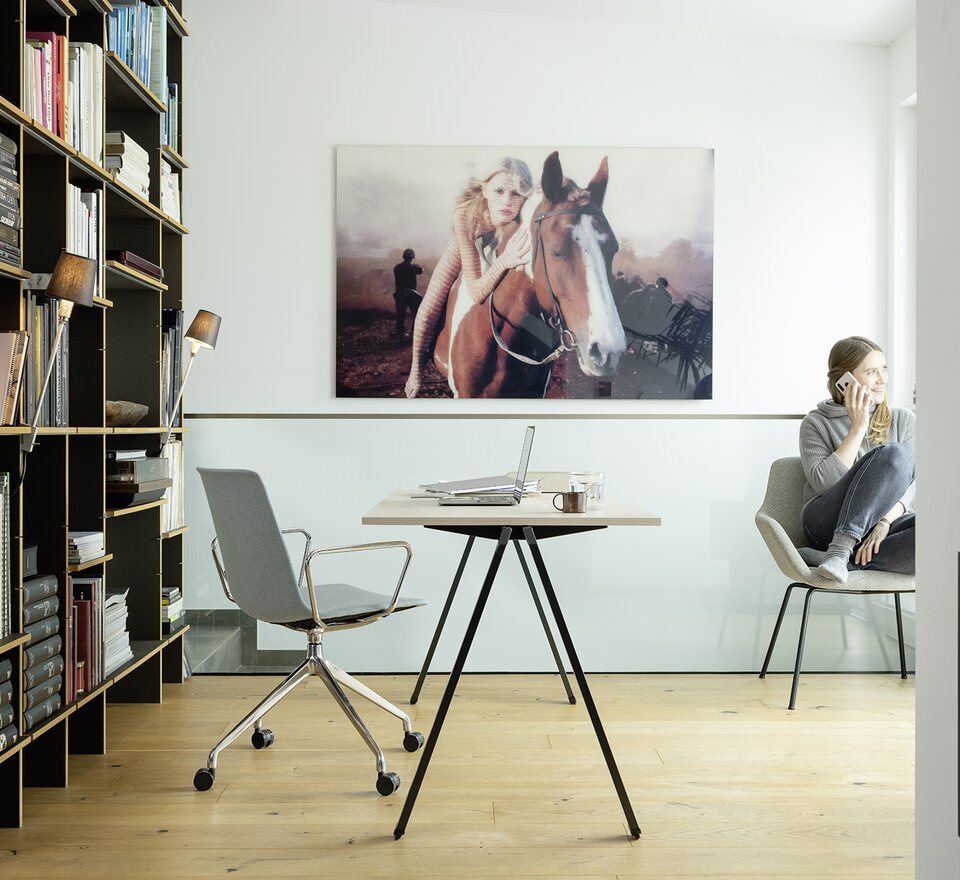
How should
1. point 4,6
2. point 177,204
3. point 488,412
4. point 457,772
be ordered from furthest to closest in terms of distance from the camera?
point 488,412
point 177,204
point 457,772
point 4,6

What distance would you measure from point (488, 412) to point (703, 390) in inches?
34.9

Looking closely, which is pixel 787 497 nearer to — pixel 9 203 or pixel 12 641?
pixel 12 641

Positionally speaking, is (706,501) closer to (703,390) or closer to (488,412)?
(703,390)

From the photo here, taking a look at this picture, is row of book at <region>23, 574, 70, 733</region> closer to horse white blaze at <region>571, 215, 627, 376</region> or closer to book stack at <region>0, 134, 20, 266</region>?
book stack at <region>0, 134, 20, 266</region>

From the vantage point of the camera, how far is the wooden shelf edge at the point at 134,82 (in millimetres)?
2773

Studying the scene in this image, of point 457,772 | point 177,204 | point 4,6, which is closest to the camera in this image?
point 4,6

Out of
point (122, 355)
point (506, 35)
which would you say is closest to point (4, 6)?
point (122, 355)

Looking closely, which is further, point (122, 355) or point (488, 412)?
point (488, 412)

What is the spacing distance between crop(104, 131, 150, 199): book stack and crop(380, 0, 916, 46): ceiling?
4.30ft

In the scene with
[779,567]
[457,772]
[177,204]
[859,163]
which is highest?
[859,163]

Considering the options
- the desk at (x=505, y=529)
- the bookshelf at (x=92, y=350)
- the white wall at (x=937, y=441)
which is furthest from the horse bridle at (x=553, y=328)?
the white wall at (x=937, y=441)

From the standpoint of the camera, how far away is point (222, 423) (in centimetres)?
366

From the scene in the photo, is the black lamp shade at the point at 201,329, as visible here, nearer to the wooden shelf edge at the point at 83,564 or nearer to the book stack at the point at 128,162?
the book stack at the point at 128,162

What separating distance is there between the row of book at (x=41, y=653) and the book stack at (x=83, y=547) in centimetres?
19
